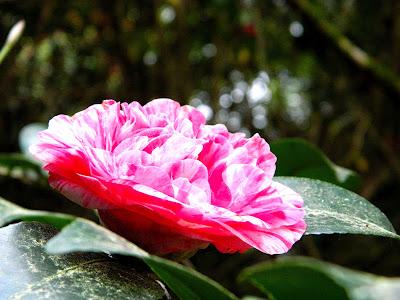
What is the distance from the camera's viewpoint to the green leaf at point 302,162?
785 mm

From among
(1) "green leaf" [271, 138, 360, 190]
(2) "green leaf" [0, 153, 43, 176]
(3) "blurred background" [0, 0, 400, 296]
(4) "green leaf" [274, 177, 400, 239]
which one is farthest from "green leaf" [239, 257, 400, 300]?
(3) "blurred background" [0, 0, 400, 296]

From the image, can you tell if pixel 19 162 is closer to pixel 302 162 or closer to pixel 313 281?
pixel 302 162

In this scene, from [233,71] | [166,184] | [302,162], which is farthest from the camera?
[233,71]

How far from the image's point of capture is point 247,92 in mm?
2613

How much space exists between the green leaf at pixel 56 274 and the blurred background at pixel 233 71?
130 cm

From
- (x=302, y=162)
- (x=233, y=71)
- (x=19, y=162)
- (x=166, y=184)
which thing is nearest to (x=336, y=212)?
(x=166, y=184)

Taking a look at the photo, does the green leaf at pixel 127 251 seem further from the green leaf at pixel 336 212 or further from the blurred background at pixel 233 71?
the blurred background at pixel 233 71

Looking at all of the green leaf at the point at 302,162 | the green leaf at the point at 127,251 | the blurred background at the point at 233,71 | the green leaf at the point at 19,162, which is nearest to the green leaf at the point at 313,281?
the green leaf at the point at 127,251

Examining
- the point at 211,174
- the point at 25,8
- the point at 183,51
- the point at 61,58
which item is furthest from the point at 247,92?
the point at 211,174

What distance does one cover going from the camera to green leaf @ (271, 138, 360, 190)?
2.57 feet

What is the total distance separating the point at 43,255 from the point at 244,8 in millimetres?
1850

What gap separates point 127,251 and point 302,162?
1.74 feet

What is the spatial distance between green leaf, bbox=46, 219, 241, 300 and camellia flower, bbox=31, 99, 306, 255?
0.04m

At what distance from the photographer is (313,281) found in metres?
0.26
